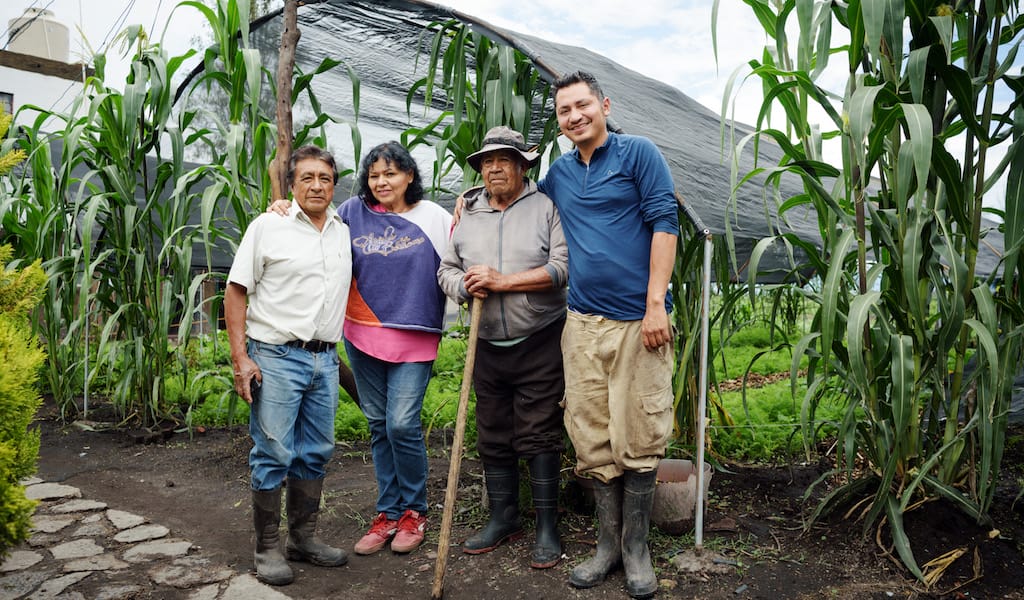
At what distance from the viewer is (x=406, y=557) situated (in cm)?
238

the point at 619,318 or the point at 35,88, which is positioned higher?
the point at 35,88

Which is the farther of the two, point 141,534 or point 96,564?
point 141,534

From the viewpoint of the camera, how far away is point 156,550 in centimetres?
242

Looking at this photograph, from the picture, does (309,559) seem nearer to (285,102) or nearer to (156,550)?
(156,550)

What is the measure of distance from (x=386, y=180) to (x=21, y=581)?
5.44 ft

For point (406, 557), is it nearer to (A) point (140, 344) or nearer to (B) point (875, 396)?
(B) point (875, 396)

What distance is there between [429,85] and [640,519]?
5.68ft

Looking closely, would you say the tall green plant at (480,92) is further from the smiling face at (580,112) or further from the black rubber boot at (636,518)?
the black rubber boot at (636,518)

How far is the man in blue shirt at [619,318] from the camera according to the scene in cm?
208

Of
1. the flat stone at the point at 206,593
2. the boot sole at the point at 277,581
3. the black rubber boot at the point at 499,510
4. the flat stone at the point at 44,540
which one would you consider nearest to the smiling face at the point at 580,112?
the black rubber boot at the point at 499,510

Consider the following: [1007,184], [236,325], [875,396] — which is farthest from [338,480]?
[1007,184]

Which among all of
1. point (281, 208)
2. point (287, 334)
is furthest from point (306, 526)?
point (281, 208)

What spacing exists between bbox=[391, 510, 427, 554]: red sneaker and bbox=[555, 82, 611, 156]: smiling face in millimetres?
1385

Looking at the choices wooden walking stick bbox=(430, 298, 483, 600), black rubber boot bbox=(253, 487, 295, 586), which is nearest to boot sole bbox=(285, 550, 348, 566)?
black rubber boot bbox=(253, 487, 295, 586)
